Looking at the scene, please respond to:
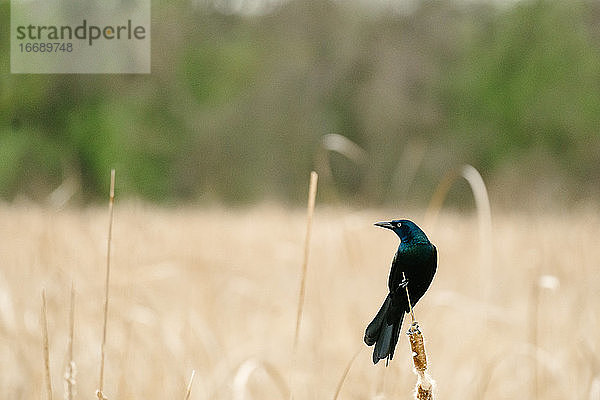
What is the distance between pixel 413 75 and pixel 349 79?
0.65 meters

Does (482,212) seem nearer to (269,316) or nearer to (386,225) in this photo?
(386,225)

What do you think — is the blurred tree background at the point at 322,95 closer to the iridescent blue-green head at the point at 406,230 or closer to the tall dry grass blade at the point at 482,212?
the tall dry grass blade at the point at 482,212

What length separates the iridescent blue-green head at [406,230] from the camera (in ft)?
0.56

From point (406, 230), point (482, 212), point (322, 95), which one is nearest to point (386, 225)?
point (406, 230)

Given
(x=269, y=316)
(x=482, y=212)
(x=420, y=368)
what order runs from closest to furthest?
(x=420, y=368) < (x=482, y=212) < (x=269, y=316)

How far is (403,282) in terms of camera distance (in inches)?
6.5

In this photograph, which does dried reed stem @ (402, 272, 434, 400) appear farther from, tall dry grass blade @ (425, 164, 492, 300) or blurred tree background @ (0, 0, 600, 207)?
blurred tree background @ (0, 0, 600, 207)

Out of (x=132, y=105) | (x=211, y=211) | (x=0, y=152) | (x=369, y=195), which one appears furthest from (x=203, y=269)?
(x=132, y=105)

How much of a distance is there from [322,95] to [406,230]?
16.1 ft

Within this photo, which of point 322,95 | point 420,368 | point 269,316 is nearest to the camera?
point 420,368

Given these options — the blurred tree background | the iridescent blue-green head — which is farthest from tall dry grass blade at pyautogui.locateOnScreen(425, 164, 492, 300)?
the blurred tree background

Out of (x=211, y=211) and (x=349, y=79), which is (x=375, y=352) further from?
(x=349, y=79)

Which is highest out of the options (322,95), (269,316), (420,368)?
(322,95)

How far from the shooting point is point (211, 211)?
1.16 metres
